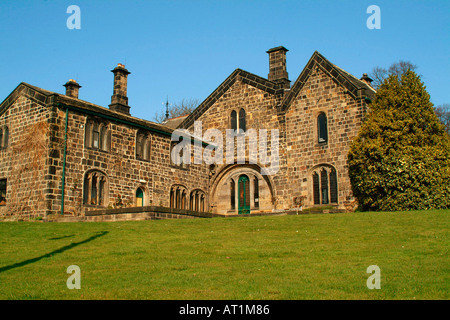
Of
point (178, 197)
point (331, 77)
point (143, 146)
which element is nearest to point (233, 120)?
point (178, 197)

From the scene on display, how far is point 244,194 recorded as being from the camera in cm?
3058

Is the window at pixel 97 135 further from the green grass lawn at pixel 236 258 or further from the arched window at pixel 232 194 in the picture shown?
the arched window at pixel 232 194

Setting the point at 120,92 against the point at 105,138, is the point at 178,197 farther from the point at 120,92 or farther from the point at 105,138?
the point at 120,92

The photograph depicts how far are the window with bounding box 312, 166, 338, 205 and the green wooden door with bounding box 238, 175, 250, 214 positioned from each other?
4.47 m

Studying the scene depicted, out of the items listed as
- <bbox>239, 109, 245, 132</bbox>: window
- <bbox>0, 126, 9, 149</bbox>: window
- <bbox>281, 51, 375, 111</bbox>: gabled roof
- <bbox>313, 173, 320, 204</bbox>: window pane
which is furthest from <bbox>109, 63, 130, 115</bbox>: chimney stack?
<bbox>313, 173, 320, 204</bbox>: window pane

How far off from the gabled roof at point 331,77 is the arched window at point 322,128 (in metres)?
1.96

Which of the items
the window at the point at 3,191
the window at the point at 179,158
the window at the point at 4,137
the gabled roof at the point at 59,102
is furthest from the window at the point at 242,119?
the window at the point at 3,191

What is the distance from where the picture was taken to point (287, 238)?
14.7 metres

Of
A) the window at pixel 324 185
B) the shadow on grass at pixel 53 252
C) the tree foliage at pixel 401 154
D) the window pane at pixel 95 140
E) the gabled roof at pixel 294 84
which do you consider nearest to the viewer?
the shadow on grass at pixel 53 252

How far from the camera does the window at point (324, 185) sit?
26.6 meters

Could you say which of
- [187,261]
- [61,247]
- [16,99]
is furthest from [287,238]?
[16,99]

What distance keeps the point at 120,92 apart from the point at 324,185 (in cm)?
1280

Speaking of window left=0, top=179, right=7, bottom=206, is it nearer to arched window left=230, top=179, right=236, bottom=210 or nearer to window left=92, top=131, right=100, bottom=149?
window left=92, top=131, right=100, bottom=149

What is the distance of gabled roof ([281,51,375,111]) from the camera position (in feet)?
87.7
